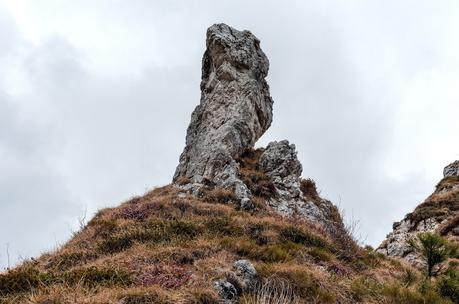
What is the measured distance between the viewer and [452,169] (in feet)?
136

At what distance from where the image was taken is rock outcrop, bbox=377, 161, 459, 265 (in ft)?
81.5

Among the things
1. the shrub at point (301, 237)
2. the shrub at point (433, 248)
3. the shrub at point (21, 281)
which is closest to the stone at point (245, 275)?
the shrub at point (21, 281)

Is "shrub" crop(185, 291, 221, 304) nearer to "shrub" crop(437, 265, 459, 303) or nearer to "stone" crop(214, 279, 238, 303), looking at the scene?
"stone" crop(214, 279, 238, 303)

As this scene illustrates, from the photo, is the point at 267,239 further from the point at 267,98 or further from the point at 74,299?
the point at 267,98

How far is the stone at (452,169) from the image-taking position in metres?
41.0

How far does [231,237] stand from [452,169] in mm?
33197

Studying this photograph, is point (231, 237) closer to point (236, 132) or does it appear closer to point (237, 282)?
point (237, 282)

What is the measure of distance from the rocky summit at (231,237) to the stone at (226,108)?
0.28ft

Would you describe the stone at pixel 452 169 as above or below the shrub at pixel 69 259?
above

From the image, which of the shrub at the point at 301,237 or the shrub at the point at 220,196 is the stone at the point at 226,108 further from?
the shrub at the point at 301,237

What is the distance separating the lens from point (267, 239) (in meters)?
15.5

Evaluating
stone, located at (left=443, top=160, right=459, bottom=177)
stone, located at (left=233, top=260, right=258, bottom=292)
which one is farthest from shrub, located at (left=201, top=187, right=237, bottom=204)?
stone, located at (left=443, top=160, right=459, bottom=177)

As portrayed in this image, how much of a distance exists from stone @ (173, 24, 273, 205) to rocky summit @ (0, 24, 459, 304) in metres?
0.08

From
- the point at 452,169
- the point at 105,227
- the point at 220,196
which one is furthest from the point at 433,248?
the point at 452,169
